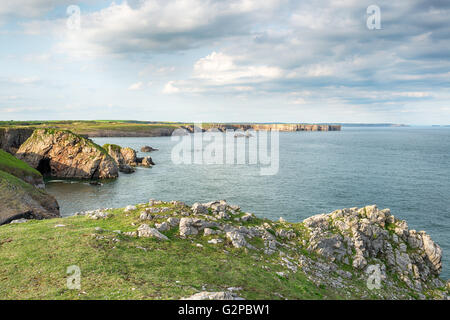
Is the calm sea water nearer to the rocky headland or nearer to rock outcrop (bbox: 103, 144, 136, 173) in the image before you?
rock outcrop (bbox: 103, 144, 136, 173)

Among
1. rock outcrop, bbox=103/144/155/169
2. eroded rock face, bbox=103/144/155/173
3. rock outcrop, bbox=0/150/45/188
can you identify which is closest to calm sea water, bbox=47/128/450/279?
eroded rock face, bbox=103/144/155/173

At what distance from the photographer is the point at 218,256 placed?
19.3m

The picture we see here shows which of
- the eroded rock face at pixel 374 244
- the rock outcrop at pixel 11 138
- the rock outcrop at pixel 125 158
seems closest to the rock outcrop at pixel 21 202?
the eroded rock face at pixel 374 244

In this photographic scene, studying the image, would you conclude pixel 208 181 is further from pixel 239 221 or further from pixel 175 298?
pixel 175 298

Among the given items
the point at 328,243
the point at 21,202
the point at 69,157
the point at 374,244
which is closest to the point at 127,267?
the point at 328,243

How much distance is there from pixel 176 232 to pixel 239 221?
6251 mm

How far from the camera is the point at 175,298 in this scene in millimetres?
12508

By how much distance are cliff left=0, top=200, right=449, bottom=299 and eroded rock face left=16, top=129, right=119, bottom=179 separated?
57.5 metres

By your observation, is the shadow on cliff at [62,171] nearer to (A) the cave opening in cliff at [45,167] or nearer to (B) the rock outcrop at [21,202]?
(A) the cave opening in cliff at [45,167]

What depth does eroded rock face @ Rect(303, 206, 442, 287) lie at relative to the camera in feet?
78.4

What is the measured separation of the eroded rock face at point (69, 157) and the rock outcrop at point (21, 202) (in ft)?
130

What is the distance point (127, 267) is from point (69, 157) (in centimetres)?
7414

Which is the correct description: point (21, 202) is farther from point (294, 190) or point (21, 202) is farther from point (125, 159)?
point (125, 159)
